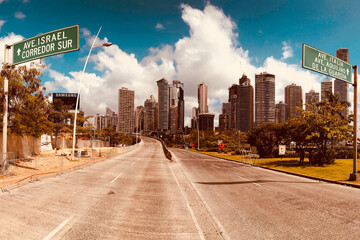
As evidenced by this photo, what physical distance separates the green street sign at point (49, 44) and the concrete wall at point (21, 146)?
14.3 meters

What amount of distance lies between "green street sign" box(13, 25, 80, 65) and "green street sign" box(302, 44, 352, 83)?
996 centimetres

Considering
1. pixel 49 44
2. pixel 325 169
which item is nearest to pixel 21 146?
pixel 49 44

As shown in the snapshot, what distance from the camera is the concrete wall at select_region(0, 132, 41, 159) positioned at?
2333 centimetres

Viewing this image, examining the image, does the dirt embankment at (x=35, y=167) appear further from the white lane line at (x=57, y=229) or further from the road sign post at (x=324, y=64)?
the road sign post at (x=324, y=64)

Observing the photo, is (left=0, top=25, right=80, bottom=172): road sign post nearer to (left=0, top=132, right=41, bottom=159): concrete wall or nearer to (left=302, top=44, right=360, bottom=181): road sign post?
(left=302, top=44, right=360, bottom=181): road sign post

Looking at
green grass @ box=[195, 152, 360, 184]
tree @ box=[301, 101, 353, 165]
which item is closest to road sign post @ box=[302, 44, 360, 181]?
green grass @ box=[195, 152, 360, 184]

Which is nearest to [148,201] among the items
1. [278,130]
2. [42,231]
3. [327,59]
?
[42,231]

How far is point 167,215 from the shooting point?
6.92 meters

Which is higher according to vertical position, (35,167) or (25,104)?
(25,104)

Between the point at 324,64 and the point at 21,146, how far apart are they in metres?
29.2

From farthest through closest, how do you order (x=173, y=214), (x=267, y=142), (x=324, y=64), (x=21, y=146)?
(x=267, y=142), (x=21, y=146), (x=324, y=64), (x=173, y=214)

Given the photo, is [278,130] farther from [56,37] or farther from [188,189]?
[56,37]

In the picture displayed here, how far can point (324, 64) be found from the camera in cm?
1146

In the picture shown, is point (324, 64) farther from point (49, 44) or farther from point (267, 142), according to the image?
point (267, 142)
